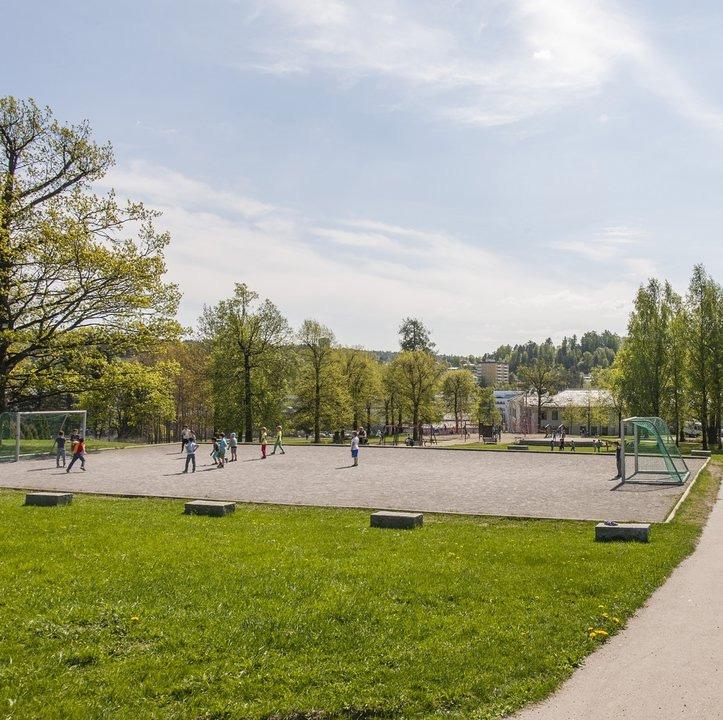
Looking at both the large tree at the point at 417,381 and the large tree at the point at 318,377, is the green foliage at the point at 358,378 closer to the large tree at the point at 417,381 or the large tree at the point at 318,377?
the large tree at the point at 417,381

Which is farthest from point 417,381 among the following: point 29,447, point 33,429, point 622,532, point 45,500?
point 622,532

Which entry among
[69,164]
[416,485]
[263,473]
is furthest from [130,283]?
[416,485]

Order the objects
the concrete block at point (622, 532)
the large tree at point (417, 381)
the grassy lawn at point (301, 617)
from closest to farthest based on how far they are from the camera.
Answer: the grassy lawn at point (301, 617) → the concrete block at point (622, 532) → the large tree at point (417, 381)

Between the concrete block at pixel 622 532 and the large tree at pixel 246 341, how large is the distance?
141ft

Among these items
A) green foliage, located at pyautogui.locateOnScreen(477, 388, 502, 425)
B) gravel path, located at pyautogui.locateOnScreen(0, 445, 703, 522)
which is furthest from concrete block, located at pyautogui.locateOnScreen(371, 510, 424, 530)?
green foliage, located at pyautogui.locateOnScreen(477, 388, 502, 425)

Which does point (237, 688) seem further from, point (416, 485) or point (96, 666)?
point (416, 485)

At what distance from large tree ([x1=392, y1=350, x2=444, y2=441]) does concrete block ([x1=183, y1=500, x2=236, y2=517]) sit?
186ft

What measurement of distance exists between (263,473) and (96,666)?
70.3ft

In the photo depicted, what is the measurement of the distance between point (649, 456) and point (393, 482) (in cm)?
1032

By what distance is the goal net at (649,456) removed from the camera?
2492 centimetres

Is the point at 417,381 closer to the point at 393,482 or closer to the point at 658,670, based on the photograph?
the point at 393,482

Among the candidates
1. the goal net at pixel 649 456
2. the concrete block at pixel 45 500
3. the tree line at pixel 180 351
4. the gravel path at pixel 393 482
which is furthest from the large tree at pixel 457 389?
the concrete block at pixel 45 500

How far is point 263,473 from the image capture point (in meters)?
28.3

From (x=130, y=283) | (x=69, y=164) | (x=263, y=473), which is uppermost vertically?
(x=69, y=164)
